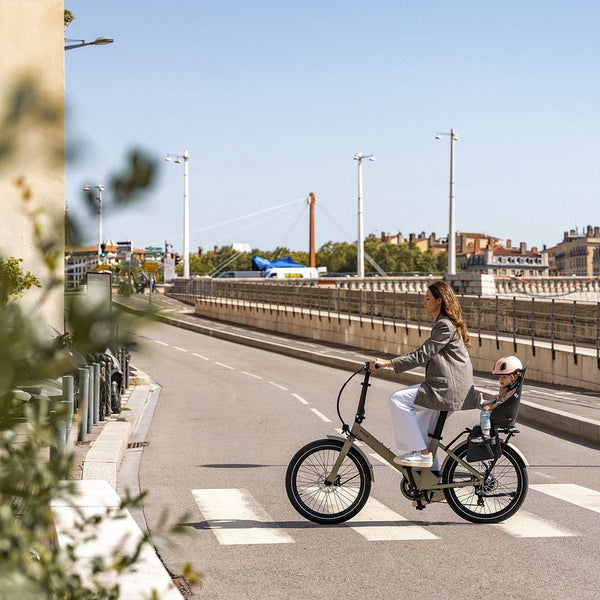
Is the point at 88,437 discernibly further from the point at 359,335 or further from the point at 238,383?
the point at 359,335

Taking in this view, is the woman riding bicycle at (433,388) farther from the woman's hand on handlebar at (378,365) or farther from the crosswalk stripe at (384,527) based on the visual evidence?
the crosswalk stripe at (384,527)

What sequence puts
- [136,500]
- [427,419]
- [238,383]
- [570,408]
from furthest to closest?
[238,383] < [570,408] < [427,419] < [136,500]

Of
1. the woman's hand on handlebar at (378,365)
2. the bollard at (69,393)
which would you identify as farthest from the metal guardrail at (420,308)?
the bollard at (69,393)

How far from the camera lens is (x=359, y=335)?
114ft

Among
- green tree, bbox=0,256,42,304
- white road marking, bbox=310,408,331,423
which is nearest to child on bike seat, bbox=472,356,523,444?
green tree, bbox=0,256,42,304

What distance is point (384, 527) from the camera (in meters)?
8.00

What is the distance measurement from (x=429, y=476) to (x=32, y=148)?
21.7 ft

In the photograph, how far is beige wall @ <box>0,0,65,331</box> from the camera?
1.42 metres

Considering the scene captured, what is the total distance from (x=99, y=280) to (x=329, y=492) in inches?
252

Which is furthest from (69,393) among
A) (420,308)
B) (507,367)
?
(420,308)

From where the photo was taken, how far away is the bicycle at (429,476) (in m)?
7.79

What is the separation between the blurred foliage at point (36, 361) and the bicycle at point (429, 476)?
5.66m

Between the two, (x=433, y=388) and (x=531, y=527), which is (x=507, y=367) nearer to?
(x=433, y=388)

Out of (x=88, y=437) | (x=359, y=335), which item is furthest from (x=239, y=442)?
(x=359, y=335)
